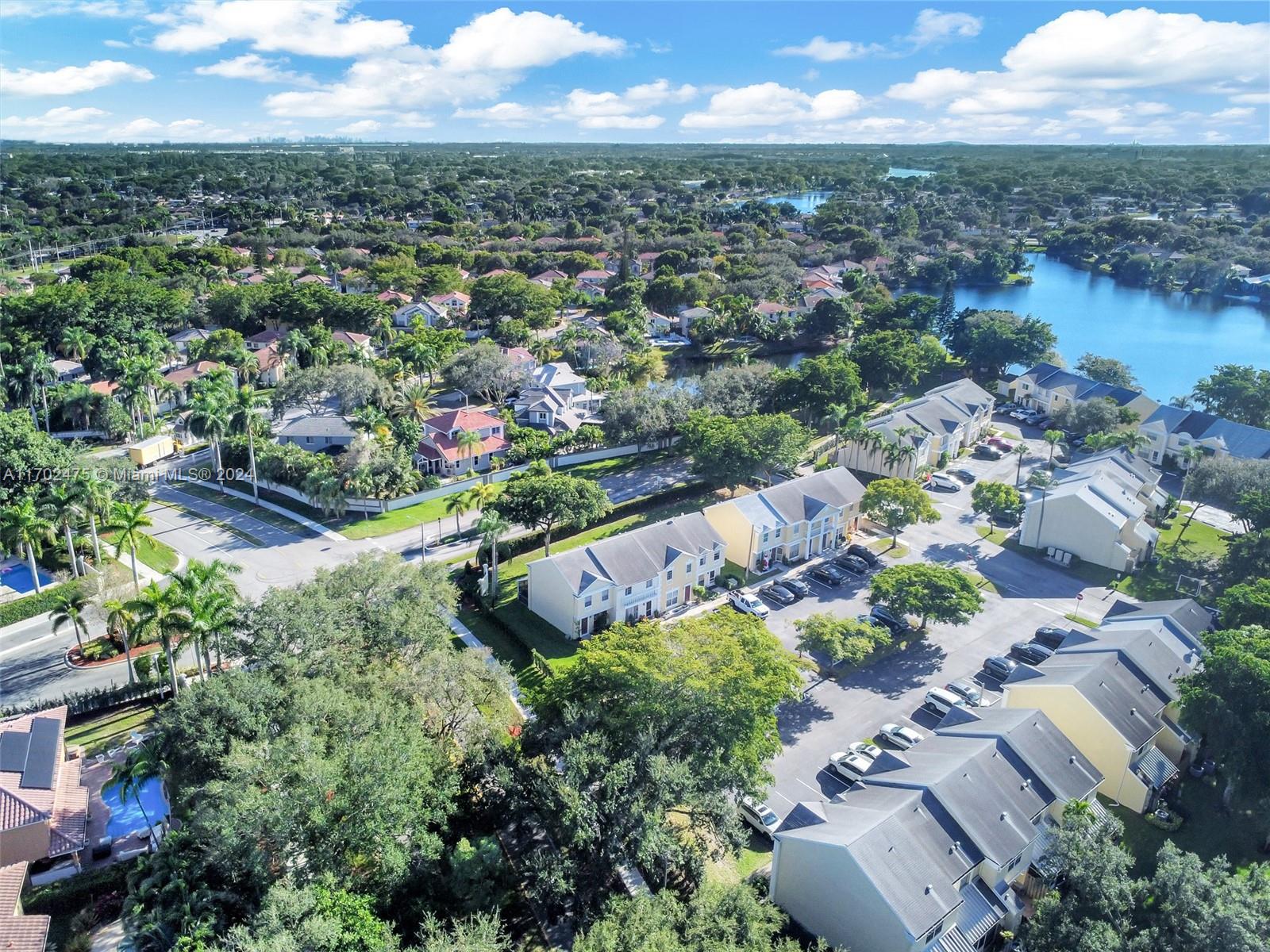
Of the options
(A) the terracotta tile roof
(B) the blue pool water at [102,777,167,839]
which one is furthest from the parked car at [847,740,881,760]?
(A) the terracotta tile roof

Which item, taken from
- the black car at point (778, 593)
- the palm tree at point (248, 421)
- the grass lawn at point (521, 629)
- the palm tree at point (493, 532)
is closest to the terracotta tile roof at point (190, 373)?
the palm tree at point (248, 421)

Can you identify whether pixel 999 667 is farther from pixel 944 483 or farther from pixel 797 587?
pixel 944 483

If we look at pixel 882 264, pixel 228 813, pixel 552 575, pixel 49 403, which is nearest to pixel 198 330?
pixel 49 403

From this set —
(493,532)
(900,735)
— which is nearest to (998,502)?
(900,735)

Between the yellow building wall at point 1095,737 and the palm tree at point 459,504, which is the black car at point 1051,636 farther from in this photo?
the palm tree at point 459,504

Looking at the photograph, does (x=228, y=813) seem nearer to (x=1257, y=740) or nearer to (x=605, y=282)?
(x=1257, y=740)
